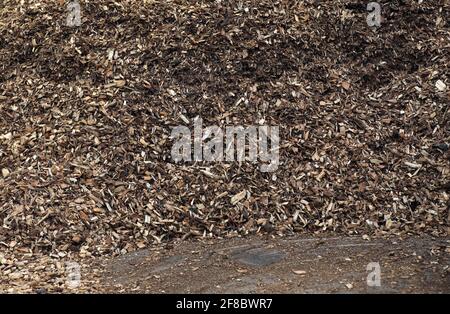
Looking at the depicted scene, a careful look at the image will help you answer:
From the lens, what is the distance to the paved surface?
4.20 meters

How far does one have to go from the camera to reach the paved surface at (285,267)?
4195mm

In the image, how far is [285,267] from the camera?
453 cm

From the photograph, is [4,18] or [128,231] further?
[4,18]

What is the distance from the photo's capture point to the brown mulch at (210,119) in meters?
5.23

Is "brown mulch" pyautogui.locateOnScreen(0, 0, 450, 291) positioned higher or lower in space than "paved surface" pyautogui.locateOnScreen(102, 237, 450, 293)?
higher

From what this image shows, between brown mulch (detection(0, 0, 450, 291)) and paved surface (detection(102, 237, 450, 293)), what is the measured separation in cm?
24

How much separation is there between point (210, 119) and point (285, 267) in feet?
6.94

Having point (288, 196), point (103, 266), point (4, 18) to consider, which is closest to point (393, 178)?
point (288, 196)

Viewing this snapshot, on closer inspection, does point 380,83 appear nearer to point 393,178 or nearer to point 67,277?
point 393,178

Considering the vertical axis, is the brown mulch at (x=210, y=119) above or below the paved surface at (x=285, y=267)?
above

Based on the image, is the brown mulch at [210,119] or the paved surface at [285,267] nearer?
the paved surface at [285,267]

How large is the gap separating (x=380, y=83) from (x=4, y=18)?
4.91m

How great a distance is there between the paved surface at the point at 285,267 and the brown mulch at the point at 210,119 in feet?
0.78

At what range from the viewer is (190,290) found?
4273 millimetres
